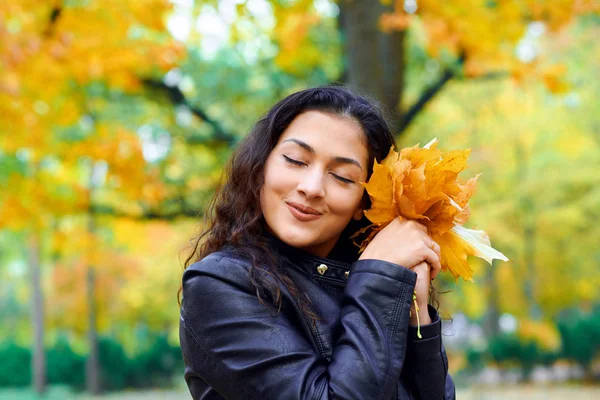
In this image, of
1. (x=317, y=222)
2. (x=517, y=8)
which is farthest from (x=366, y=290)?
(x=517, y=8)

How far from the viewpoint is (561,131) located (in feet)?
54.7

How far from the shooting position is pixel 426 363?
1.84 meters

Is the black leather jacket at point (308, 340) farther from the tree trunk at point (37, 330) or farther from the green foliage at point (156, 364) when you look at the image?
the green foliage at point (156, 364)

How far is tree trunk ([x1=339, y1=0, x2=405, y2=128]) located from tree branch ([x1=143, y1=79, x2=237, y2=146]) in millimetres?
2687

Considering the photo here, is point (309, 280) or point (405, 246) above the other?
point (405, 246)

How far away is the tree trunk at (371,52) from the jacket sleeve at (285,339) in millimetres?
4892

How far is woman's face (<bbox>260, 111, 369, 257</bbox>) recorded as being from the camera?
1.92 meters

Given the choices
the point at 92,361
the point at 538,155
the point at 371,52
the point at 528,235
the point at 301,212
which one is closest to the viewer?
the point at 301,212

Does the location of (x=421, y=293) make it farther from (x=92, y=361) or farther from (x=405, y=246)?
(x=92, y=361)

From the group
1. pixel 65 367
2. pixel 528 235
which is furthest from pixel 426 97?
pixel 65 367

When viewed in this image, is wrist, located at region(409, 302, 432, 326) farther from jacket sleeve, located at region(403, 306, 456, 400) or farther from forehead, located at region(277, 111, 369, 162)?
forehead, located at region(277, 111, 369, 162)

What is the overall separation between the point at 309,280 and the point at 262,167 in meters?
0.36

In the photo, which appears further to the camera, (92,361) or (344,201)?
(92,361)

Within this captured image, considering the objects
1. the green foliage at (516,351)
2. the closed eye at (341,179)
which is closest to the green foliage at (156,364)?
the green foliage at (516,351)
